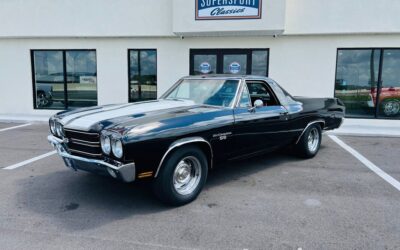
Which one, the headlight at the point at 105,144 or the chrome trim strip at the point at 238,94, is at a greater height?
the chrome trim strip at the point at 238,94

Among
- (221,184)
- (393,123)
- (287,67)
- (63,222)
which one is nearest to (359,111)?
(393,123)

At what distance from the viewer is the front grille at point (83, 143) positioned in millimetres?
3752

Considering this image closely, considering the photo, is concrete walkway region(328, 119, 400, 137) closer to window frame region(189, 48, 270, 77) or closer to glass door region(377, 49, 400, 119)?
glass door region(377, 49, 400, 119)

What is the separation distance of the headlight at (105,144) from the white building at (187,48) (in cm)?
703

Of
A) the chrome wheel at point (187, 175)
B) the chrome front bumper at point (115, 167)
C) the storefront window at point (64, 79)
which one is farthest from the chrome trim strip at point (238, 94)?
the storefront window at point (64, 79)

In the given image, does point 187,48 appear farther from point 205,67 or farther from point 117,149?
point 117,149

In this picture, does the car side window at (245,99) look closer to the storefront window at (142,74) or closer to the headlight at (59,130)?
the headlight at (59,130)

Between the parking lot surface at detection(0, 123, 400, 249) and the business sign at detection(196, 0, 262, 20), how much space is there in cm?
546

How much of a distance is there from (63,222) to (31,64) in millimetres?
10005

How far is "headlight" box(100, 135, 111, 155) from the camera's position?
3584mm

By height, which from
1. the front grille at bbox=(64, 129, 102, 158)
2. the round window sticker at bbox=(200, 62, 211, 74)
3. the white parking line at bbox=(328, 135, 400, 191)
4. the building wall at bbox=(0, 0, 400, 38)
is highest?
the building wall at bbox=(0, 0, 400, 38)

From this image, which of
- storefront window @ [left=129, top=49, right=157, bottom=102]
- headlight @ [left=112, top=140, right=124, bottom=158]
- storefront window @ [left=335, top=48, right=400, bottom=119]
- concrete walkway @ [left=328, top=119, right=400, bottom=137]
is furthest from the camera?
storefront window @ [left=129, top=49, right=157, bottom=102]

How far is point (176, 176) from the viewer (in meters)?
4.08

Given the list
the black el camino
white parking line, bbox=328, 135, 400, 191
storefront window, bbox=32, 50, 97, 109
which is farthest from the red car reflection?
storefront window, bbox=32, 50, 97, 109
